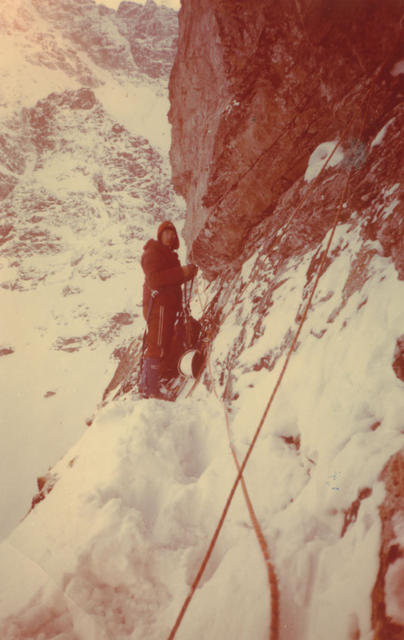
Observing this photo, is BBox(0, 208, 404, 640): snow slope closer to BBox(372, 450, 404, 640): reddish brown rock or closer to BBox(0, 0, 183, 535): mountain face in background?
BBox(372, 450, 404, 640): reddish brown rock

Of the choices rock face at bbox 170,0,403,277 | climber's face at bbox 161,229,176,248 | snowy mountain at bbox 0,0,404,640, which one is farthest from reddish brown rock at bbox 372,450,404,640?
Answer: climber's face at bbox 161,229,176,248

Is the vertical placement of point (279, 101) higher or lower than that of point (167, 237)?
higher

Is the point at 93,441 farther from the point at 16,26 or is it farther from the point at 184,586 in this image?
the point at 16,26

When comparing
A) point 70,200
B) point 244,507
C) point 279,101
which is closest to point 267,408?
point 244,507

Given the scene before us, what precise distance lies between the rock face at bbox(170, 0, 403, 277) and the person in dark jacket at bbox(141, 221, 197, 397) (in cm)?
152

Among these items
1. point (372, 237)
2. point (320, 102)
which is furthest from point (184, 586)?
point (320, 102)

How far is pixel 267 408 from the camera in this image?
2.08 m

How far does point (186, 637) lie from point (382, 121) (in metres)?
4.40

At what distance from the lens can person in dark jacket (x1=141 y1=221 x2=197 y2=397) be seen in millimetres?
4070

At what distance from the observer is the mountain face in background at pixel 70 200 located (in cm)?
2881

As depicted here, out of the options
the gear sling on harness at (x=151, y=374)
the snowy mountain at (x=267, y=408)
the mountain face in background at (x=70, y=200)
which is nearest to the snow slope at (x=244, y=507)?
the snowy mountain at (x=267, y=408)

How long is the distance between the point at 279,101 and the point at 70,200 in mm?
51782

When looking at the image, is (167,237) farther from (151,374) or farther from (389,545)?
(389,545)

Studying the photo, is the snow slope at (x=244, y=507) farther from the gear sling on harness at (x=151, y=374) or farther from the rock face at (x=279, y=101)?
the gear sling on harness at (x=151, y=374)
